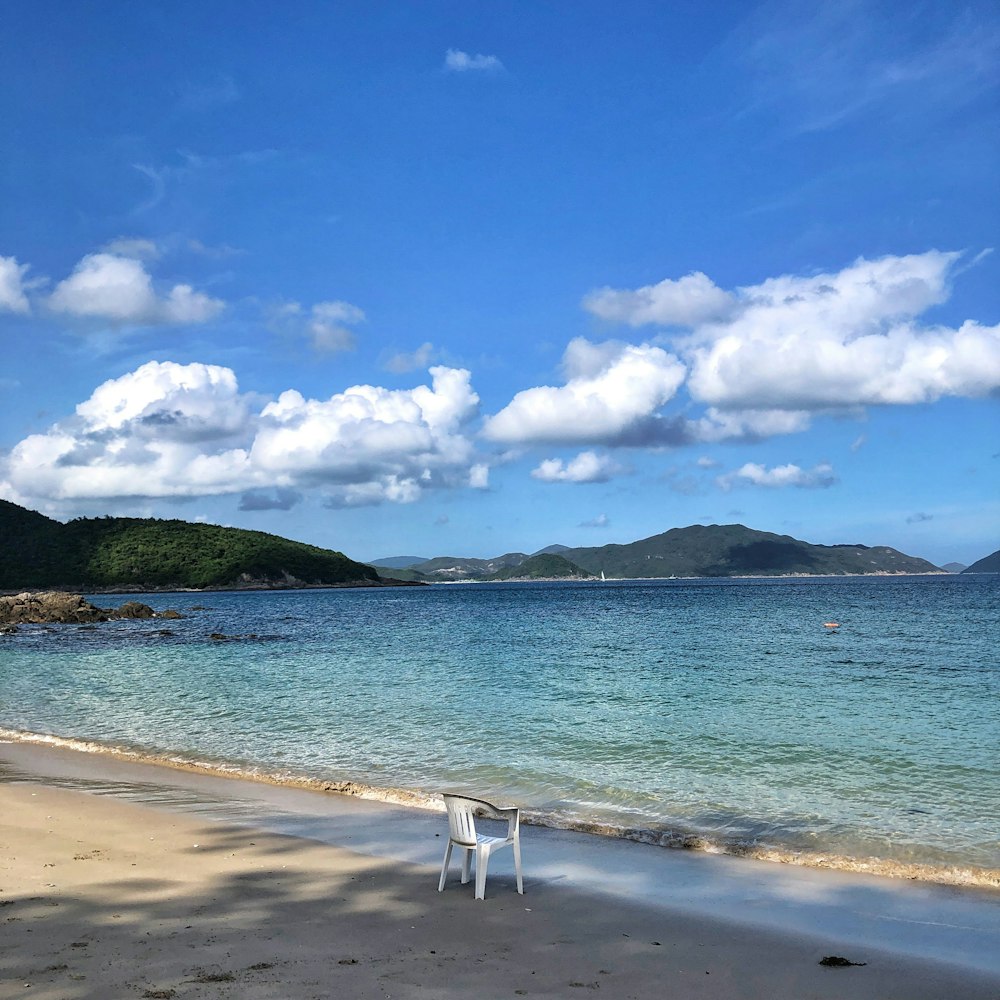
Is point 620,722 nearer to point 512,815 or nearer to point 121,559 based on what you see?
point 512,815

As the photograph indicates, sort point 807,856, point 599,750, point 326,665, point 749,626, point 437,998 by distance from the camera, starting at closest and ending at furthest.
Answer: point 437,998, point 807,856, point 599,750, point 326,665, point 749,626

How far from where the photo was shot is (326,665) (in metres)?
37.2

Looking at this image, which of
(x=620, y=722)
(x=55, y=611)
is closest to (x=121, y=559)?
(x=55, y=611)

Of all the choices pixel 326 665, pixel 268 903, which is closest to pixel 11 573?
pixel 326 665

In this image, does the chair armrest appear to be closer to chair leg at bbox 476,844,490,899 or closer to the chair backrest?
the chair backrest

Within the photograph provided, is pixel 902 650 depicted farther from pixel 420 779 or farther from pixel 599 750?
pixel 420 779

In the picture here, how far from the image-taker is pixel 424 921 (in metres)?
7.84

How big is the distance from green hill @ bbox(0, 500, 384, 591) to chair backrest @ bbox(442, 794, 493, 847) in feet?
520

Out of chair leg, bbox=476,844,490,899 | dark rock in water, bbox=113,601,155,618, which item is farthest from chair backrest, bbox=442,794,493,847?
dark rock in water, bbox=113,601,155,618

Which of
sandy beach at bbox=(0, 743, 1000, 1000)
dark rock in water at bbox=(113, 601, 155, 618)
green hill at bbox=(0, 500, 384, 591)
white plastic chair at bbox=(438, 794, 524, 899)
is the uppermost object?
green hill at bbox=(0, 500, 384, 591)

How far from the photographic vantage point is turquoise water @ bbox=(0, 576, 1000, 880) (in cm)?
1274

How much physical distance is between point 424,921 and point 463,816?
1016 millimetres

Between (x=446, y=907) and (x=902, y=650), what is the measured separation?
37002mm

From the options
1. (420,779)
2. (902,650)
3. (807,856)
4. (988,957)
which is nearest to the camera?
(988,957)
